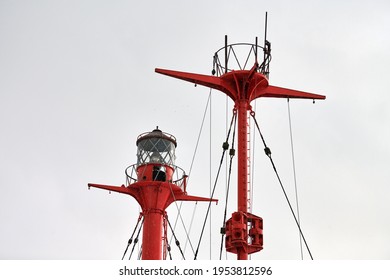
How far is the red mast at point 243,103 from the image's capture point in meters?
15.4

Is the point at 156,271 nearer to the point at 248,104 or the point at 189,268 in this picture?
the point at 189,268

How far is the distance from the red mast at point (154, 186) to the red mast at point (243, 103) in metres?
7.53

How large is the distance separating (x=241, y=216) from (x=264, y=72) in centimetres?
390

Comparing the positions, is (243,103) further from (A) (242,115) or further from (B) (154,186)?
(B) (154,186)

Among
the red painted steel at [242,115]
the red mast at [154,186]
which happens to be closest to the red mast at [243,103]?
the red painted steel at [242,115]

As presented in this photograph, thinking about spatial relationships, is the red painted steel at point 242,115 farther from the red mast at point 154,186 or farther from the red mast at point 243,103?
the red mast at point 154,186

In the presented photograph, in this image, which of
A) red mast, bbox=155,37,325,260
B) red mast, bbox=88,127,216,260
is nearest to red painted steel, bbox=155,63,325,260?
red mast, bbox=155,37,325,260

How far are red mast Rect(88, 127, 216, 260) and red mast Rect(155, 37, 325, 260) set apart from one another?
7.53 metres

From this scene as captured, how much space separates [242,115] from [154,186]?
8.27 m

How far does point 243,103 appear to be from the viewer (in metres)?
17.1

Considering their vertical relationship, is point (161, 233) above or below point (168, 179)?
below

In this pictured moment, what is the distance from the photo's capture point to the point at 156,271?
1372 centimetres

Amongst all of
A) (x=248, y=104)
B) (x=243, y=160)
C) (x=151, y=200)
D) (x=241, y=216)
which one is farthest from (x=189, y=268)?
(x=151, y=200)

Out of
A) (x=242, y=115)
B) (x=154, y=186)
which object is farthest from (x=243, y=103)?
(x=154, y=186)
